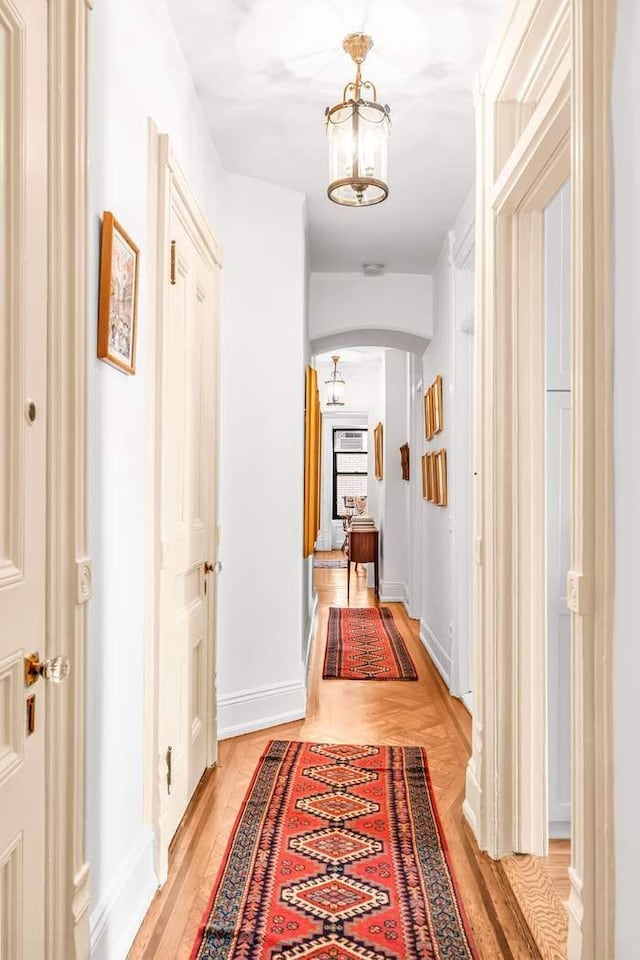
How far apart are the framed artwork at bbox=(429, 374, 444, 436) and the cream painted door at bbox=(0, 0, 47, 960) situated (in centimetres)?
394

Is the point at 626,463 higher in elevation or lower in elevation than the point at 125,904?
higher

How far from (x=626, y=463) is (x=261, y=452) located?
2710 mm

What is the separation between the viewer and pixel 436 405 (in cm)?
523

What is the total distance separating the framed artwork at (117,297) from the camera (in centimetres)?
179

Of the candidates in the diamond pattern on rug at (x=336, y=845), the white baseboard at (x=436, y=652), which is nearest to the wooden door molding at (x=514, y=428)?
the diamond pattern on rug at (x=336, y=845)

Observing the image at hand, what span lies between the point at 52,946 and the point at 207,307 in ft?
8.14

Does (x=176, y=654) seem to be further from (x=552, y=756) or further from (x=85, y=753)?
(x=552, y=756)

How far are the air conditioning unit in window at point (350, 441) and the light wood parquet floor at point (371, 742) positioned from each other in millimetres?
8035

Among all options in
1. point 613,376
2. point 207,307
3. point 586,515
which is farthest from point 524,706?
point 207,307

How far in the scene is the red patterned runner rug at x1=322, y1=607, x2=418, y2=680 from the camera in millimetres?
4957

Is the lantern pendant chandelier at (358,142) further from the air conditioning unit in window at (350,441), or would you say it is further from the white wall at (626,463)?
the air conditioning unit in window at (350,441)

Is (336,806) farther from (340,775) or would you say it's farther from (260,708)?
(260,708)

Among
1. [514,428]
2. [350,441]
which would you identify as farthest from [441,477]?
[350,441]

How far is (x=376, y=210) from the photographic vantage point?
4395 millimetres
